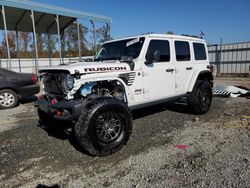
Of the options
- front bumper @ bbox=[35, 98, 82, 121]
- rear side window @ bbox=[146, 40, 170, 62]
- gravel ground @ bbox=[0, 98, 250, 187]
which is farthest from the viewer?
rear side window @ bbox=[146, 40, 170, 62]

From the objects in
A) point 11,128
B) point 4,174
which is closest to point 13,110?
point 11,128

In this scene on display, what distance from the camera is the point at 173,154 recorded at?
12.2 ft

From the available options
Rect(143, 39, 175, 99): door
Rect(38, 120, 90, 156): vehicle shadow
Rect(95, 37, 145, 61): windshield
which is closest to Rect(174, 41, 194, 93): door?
Rect(143, 39, 175, 99): door

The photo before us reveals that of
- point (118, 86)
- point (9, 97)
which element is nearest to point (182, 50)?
point (118, 86)

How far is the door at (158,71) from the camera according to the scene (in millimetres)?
4547

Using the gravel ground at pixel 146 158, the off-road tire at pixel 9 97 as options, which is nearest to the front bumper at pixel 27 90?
the off-road tire at pixel 9 97

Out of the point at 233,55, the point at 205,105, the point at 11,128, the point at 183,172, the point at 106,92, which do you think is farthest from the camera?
the point at 233,55

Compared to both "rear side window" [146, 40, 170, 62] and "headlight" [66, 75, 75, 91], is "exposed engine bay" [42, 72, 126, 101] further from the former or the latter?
"rear side window" [146, 40, 170, 62]

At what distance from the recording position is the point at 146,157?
11.9 ft

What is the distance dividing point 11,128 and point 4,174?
8.27 feet

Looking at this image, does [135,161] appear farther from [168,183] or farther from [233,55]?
[233,55]

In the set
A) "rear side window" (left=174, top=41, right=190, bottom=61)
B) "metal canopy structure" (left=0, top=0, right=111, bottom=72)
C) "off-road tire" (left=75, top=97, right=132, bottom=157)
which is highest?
"metal canopy structure" (left=0, top=0, right=111, bottom=72)

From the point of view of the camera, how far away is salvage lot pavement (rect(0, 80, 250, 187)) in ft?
9.76

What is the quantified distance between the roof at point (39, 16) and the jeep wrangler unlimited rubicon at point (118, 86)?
27.2ft
